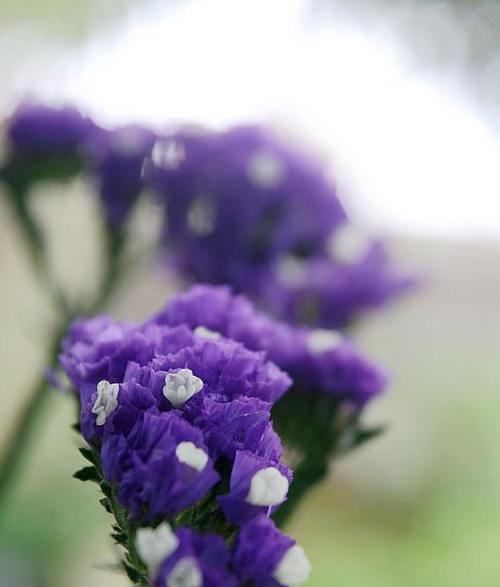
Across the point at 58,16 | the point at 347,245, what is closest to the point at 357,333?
the point at 347,245

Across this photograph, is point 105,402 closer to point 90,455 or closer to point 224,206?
point 90,455

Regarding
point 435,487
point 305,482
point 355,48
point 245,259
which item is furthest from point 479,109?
point 305,482

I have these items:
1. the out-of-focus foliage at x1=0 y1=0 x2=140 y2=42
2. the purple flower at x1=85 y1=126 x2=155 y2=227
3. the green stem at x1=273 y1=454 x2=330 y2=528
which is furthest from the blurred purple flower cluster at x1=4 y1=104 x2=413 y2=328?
the out-of-focus foliage at x1=0 y1=0 x2=140 y2=42

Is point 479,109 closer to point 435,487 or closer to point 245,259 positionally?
point 435,487

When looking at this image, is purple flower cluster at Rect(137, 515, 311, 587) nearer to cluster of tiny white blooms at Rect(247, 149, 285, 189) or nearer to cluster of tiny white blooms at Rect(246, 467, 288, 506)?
cluster of tiny white blooms at Rect(246, 467, 288, 506)

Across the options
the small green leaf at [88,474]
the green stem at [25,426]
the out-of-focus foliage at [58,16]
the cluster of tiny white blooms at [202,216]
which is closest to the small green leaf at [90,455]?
the small green leaf at [88,474]

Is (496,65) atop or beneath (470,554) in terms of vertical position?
atop
